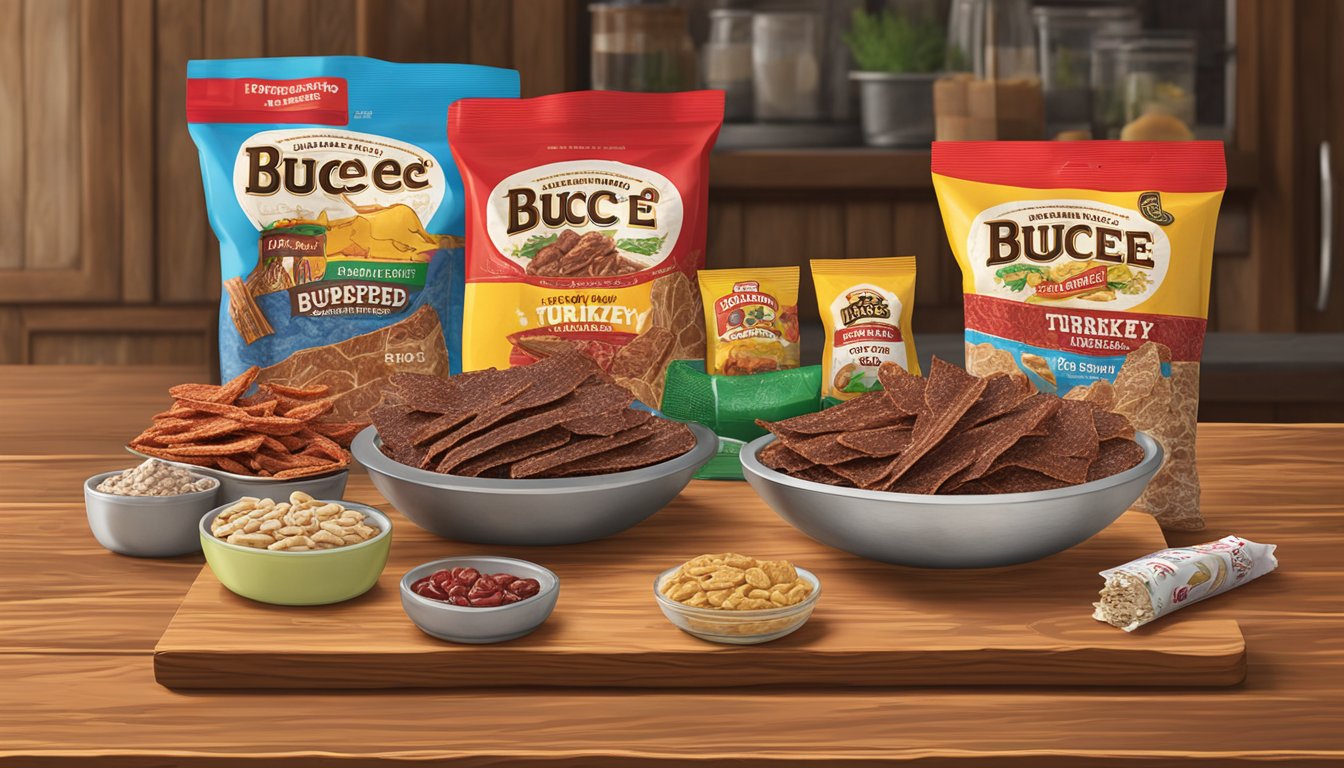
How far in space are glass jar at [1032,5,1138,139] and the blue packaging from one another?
76.1 inches

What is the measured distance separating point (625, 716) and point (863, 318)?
1.89 ft

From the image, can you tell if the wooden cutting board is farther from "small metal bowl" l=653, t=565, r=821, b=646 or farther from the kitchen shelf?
the kitchen shelf

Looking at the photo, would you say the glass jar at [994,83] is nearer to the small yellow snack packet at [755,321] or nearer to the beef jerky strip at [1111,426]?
the small yellow snack packet at [755,321]

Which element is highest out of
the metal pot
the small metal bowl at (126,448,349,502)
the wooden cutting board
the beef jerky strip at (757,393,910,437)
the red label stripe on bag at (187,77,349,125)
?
the metal pot

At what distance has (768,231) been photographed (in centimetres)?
303

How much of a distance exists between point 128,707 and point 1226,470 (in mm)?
1075

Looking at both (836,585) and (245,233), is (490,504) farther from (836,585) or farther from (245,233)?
(245,233)

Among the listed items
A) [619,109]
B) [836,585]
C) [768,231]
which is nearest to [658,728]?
[836,585]

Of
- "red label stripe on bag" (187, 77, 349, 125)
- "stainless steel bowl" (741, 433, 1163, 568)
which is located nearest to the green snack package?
"stainless steel bowl" (741, 433, 1163, 568)

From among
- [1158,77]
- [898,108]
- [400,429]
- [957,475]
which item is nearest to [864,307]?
[957,475]

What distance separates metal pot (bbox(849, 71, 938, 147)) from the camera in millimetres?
2996

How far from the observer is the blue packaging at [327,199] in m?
1.41

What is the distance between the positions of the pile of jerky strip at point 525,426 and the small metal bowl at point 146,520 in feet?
0.53

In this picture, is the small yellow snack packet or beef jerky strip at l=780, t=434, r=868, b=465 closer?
beef jerky strip at l=780, t=434, r=868, b=465
